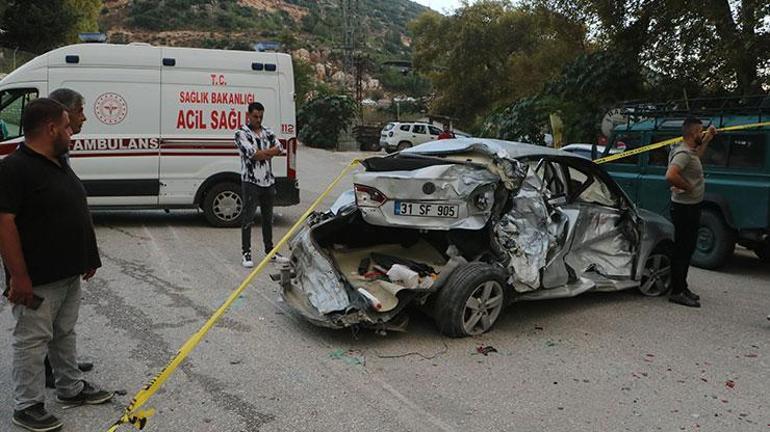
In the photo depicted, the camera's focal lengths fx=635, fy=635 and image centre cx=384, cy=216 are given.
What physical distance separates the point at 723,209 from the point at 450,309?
464 cm

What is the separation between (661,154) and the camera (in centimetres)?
856

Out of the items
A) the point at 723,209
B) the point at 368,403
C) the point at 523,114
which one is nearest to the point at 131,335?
the point at 368,403

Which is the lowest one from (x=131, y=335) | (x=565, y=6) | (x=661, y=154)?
(x=131, y=335)

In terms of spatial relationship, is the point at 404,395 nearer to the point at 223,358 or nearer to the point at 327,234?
the point at 223,358

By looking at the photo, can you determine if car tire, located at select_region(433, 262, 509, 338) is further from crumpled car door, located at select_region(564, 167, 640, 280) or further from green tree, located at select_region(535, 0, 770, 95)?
Result: green tree, located at select_region(535, 0, 770, 95)

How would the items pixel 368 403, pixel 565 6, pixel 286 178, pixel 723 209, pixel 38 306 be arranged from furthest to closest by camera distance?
pixel 565 6, pixel 286 178, pixel 723 209, pixel 368 403, pixel 38 306

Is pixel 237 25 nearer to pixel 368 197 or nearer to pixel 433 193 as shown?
pixel 368 197

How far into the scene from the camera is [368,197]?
502cm

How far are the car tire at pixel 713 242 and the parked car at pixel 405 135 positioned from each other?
2397 centimetres

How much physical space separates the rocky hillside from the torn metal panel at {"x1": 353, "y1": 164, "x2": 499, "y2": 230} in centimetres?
5751

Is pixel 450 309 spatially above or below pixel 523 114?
below

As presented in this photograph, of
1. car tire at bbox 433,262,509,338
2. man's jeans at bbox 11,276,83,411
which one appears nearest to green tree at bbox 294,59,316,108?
car tire at bbox 433,262,509,338

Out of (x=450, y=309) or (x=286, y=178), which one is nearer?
(x=450, y=309)

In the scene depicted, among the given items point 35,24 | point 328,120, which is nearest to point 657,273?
point 328,120
